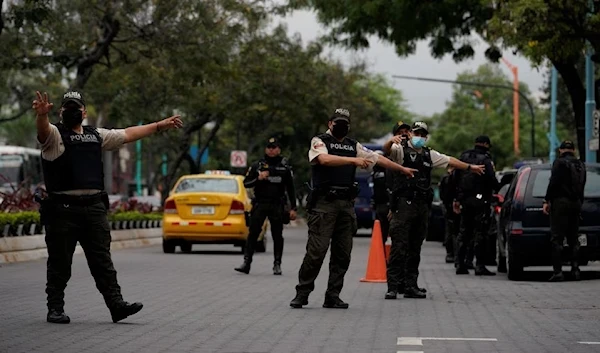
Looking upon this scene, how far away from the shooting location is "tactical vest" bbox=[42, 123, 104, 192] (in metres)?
12.6

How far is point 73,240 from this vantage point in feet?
41.8

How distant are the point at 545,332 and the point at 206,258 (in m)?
16.1

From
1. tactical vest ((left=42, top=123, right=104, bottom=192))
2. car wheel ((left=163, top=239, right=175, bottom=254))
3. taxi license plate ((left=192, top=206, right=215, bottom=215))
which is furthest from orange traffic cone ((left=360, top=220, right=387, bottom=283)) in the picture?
car wheel ((left=163, top=239, right=175, bottom=254))

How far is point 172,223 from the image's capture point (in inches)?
1169

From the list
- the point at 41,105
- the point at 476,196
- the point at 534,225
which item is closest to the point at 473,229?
the point at 476,196

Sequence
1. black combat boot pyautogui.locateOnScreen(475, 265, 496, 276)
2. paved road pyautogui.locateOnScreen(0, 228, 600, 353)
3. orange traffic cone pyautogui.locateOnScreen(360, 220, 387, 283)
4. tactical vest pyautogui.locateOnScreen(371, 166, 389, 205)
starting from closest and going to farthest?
paved road pyautogui.locateOnScreen(0, 228, 600, 353) → orange traffic cone pyautogui.locateOnScreen(360, 220, 387, 283) → black combat boot pyautogui.locateOnScreen(475, 265, 496, 276) → tactical vest pyautogui.locateOnScreen(371, 166, 389, 205)

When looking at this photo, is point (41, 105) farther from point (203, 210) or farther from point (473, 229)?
point (203, 210)

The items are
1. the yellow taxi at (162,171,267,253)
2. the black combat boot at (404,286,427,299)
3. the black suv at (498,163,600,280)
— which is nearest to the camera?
the black combat boot at (404,286,427,299)

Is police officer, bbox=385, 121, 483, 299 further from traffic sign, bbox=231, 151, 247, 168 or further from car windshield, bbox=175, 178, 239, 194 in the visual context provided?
traffic sign, bbox=231, 151, 247, 168

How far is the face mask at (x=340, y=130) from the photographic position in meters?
14.6

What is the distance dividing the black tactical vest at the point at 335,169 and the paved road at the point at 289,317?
1.23m

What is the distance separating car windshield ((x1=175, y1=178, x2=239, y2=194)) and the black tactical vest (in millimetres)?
15110

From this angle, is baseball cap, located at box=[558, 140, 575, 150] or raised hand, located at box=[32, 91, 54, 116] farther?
baseball cap, located at box=[558, 140, 575, 150]

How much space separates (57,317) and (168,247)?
17.8 metres
